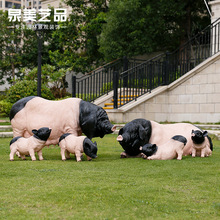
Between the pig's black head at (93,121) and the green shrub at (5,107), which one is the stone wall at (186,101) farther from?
the pig's black head at (93,121)

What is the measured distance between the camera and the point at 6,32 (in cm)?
2955

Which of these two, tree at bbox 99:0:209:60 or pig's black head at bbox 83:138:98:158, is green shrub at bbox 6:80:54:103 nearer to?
tree at bbox 99:0:209:60

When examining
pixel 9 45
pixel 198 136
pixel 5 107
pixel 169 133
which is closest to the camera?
pixel 198 136

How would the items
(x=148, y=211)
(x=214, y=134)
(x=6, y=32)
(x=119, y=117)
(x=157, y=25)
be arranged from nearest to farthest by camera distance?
(x=148, y=211) < (x=214, y=134) < (x=119, y=117) < (x=157, y=25) < (x=6, y=32)

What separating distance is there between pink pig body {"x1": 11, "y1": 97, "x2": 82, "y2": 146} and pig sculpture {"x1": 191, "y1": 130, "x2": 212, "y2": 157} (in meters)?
2.17

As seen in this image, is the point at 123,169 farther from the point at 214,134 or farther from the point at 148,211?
the point at 214,134

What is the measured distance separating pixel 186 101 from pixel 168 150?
8814 millimetres

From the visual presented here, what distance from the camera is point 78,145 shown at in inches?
273

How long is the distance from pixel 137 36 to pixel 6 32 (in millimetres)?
13121

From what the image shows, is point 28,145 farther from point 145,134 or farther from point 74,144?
point 145,134

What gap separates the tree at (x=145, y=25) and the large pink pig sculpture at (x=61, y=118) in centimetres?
1292

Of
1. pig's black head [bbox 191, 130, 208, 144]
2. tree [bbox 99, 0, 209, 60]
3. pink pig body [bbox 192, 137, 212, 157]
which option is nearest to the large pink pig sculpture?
pig's black head [bbox 191, 130, 208, 144]

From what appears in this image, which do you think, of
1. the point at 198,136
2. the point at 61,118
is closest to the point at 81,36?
the point at 61,118

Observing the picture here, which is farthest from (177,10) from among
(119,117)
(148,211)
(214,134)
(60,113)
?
(148,211)
